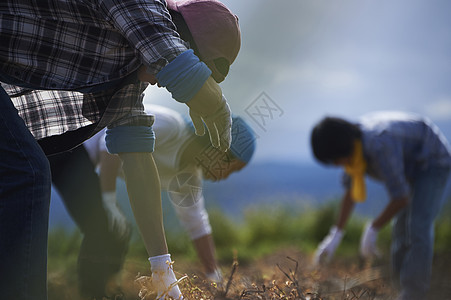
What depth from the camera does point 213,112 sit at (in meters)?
1.00

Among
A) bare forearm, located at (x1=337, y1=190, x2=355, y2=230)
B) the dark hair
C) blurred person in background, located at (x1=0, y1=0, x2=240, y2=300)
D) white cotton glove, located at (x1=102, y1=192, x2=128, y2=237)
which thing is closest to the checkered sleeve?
blurred person in background, located at (x1=0, y1=0, x2=240, y2=300)

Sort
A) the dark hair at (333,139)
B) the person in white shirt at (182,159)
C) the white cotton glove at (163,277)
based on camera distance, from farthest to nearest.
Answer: the dark hair at (333,139), the person in white shirt at (182,159), the white cotton glove at (163,277)

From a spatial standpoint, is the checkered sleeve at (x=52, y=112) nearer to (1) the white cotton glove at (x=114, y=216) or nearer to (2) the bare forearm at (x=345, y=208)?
(1) the white cotton glove at (x=114, y=216)

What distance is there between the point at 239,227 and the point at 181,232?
3.48 feet

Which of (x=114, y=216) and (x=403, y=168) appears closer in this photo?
(x=114, y=216)

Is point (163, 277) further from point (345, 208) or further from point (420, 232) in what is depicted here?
point (345, 208)

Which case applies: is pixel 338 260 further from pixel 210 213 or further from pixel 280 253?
pixel 210 213

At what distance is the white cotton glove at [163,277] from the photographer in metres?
1.12

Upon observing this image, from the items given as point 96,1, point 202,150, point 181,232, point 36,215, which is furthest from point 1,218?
point 181,232

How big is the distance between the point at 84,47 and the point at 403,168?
2.31m

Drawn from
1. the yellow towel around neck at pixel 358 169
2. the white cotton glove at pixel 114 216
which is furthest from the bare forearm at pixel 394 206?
the white cotton glove at pixel 114 216

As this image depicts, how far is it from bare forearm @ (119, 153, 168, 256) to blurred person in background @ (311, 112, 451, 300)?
188 centimetres

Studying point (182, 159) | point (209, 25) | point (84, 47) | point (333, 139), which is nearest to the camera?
point (84, 47)

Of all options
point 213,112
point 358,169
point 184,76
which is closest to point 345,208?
point 358,169
